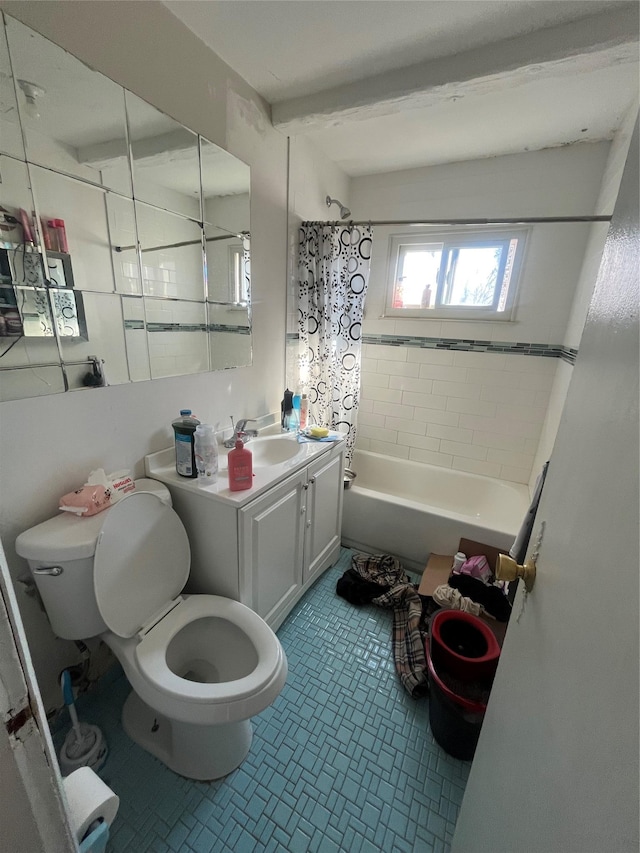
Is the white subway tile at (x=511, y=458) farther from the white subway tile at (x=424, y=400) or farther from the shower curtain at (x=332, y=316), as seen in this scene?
the shower curtain at (x=332, y=316)

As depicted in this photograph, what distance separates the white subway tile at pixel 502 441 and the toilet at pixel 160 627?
202 cm

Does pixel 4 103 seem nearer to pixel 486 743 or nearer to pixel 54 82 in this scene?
pixel 54 82

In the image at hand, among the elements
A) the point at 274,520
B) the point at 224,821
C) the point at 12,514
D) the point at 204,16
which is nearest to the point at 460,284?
the point at 204,16

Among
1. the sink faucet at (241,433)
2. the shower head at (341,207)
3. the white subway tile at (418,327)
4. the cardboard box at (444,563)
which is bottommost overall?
the cardboard box at (444,563)

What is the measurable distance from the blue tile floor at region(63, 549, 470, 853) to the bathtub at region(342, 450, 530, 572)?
2.52 feet

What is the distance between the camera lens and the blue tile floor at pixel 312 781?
3.34 ft

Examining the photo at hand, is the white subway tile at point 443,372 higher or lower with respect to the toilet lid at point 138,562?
higher

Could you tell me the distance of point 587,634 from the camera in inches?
16.8

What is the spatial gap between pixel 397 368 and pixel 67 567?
2320 mm

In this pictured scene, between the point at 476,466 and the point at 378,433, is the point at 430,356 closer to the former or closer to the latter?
the point at 378,433

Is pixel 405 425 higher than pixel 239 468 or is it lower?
lower

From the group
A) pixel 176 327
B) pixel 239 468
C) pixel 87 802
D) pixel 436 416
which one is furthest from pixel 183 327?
pixel 436 416

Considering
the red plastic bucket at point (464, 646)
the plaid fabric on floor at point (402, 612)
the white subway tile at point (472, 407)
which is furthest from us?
the white subway tile at point (472, 407)

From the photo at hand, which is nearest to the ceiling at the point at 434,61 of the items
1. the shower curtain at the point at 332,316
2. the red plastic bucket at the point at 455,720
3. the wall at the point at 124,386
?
the wall at the point at 124,386
